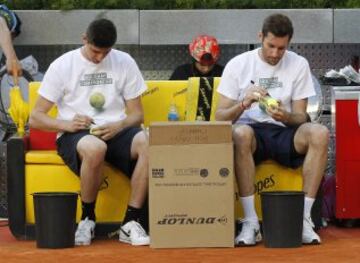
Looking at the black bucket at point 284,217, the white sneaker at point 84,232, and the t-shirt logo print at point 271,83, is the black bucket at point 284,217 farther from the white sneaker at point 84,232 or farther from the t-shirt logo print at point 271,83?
the white sneaker at point 84,232

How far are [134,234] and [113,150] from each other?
2.03ft

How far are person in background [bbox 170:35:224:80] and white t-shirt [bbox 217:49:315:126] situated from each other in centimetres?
150

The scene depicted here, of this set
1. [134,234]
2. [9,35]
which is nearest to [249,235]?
[134,234]

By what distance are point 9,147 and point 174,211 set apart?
134cm

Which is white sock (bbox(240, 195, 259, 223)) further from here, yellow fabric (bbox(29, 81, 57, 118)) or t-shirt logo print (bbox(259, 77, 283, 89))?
yellow fabric (bbox(29, 81, 57, 118))

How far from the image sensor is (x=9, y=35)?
9188mm

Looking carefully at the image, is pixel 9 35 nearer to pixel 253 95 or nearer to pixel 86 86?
pixel 86 86

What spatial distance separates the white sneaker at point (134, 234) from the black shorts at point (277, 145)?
3.09 feet

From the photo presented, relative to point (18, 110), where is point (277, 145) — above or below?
below

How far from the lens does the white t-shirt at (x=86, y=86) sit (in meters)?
7.72

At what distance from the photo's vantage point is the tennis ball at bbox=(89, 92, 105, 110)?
770cm

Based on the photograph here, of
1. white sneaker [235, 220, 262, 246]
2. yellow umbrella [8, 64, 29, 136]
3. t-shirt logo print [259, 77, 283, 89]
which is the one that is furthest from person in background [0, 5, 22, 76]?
white sneaker [235, 220, 262, 246]

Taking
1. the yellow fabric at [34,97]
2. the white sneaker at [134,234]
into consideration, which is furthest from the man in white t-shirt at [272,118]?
the yellow fabric at [34,97]

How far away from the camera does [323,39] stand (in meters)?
9.83
